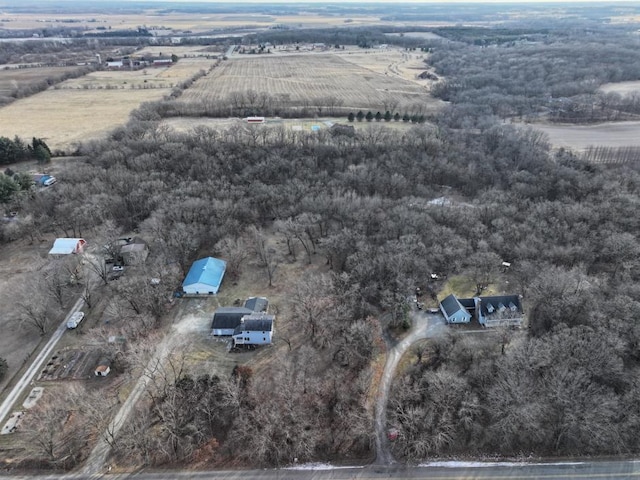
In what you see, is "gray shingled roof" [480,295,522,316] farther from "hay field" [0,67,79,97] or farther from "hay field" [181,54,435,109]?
"hay field" [0,67,79,97]

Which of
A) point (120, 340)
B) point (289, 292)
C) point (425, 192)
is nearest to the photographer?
point (120, 340)

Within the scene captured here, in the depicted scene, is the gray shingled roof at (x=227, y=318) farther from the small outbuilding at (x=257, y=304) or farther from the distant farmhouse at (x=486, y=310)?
the distant farmhouse at (x=486, y=310)

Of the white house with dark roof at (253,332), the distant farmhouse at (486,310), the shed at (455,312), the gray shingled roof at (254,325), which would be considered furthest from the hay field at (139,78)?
the distant farmhouse at (486,310)

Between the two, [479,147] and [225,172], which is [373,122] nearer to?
[479,147]

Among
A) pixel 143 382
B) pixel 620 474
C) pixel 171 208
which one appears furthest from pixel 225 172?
pixel 620 474

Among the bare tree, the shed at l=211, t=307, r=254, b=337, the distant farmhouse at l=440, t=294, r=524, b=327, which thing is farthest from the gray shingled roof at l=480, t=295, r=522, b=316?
the shed at l=211, t=307, r=254, b=337

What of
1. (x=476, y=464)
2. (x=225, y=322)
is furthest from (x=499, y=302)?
(x=225, y=322)
